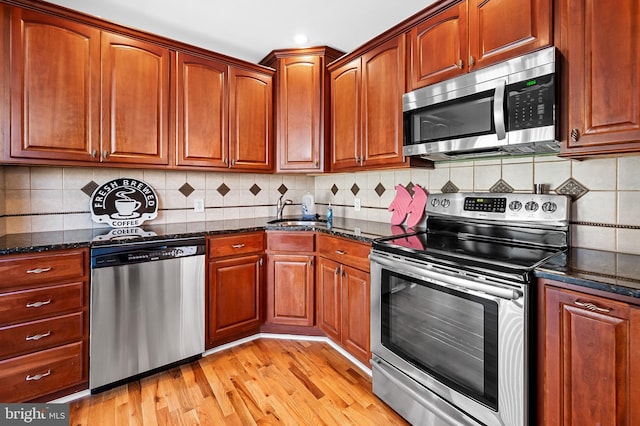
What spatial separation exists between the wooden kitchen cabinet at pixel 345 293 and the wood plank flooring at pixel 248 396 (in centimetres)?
20

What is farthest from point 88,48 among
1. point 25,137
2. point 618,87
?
point 618,87

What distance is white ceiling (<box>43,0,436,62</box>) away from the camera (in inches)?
76.3

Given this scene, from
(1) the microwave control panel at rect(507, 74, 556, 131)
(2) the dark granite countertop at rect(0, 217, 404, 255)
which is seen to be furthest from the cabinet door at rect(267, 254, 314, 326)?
(1) the microwave control panel at rect(507, 74, 556, 131)

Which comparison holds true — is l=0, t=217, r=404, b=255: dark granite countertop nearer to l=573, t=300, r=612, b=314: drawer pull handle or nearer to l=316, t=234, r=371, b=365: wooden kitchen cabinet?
l=316, t=234, r=371, b=365: wooden kitchen cabinet

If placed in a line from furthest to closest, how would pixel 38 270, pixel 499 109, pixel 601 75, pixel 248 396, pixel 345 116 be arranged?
pixel 345 116 < pixel 248 396 < pixel 38 270 < pixel 499 109 < pixel 601 75

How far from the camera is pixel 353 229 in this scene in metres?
2.22

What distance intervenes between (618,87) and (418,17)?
116cm

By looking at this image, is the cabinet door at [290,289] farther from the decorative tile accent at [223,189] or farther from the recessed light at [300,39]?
the recessed light at [300,39]

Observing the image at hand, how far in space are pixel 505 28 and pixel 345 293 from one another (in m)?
1.75

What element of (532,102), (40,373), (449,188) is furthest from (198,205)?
(532,102)

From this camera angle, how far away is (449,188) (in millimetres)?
2119

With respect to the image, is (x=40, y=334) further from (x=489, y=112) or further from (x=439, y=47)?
(x=439, y=47)

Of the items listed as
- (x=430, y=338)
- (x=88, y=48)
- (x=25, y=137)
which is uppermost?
(x=88, y=48)

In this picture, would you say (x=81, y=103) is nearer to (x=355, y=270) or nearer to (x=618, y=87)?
(x=355, y=270)
